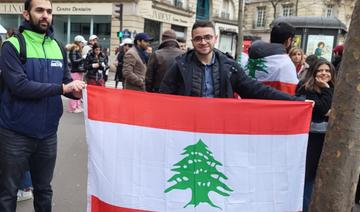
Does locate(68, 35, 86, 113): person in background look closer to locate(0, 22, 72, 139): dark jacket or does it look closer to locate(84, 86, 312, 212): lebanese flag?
locate(0, 22, 72, 139): dark jacket

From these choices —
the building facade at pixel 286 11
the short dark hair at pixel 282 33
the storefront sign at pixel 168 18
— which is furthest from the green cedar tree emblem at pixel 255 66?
the building facade at pixel 286 11

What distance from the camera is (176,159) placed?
9.89ft

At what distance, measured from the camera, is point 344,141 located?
291cm

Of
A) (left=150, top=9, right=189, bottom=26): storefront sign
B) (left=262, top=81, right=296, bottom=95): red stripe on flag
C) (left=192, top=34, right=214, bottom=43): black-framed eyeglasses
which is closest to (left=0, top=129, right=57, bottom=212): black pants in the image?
(left=192, top=34, right=214, bottom=43): black-framed eyeglasses

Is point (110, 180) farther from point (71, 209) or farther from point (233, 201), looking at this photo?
point (71, 209)

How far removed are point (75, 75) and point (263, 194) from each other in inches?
302

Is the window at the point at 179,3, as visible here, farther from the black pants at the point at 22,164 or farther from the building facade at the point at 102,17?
the black pants at the point at 22,164

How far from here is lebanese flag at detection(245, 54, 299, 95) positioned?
4219 mm

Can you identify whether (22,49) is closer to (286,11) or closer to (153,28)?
(153,28)

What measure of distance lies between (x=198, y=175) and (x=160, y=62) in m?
2.86

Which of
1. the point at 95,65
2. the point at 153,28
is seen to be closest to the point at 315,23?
the point at 95,65

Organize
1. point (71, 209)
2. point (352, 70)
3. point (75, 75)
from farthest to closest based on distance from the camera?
point (75, 75)
point (71, 209)
point (352, 70)

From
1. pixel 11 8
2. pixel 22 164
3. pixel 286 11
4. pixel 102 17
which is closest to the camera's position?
pixel 22 164

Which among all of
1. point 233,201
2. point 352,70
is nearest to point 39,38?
point 233,201
